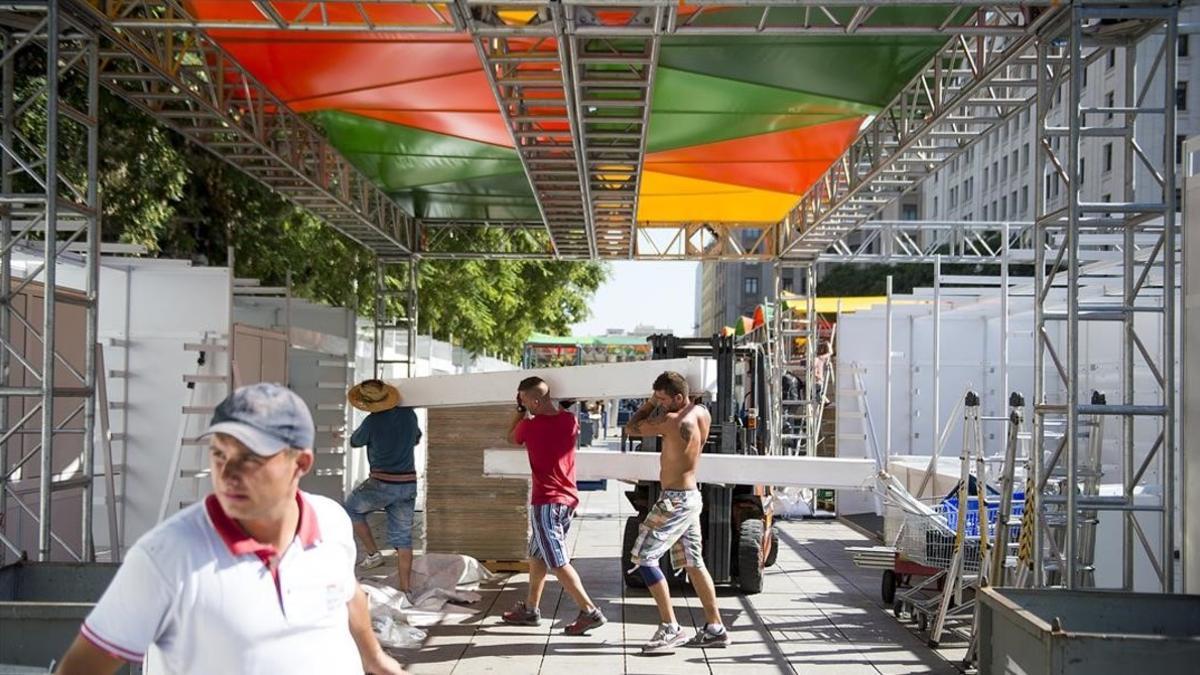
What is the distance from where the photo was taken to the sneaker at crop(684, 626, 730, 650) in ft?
30.0

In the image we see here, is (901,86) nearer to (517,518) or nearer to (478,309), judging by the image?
(517,518)

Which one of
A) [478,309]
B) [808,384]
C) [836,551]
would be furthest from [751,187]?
[478,309]

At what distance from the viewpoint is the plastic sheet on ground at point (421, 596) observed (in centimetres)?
930

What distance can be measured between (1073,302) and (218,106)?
735 cm

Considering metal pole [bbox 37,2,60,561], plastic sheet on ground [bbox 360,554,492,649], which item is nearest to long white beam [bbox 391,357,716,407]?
plastic sheet on ground [bbox 360,554,492,649]

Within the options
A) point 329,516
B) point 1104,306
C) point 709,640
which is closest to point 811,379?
point 709,640

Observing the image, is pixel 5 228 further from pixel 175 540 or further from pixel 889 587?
pixel 889 587

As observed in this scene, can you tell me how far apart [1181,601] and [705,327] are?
14403cm

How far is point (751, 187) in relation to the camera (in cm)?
1670

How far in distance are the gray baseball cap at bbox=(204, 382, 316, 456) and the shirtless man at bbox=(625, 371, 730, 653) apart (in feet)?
19.7

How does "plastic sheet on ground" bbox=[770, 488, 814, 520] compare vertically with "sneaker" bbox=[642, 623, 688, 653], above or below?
below

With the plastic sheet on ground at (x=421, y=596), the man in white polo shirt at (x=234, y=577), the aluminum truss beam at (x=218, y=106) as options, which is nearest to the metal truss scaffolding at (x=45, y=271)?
the aluminum truss beam at (x=218, y=106)

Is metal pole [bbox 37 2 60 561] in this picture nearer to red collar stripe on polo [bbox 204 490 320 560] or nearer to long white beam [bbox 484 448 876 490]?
long white beam [bbox 484 448 876 490]

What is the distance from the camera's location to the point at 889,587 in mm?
11125
